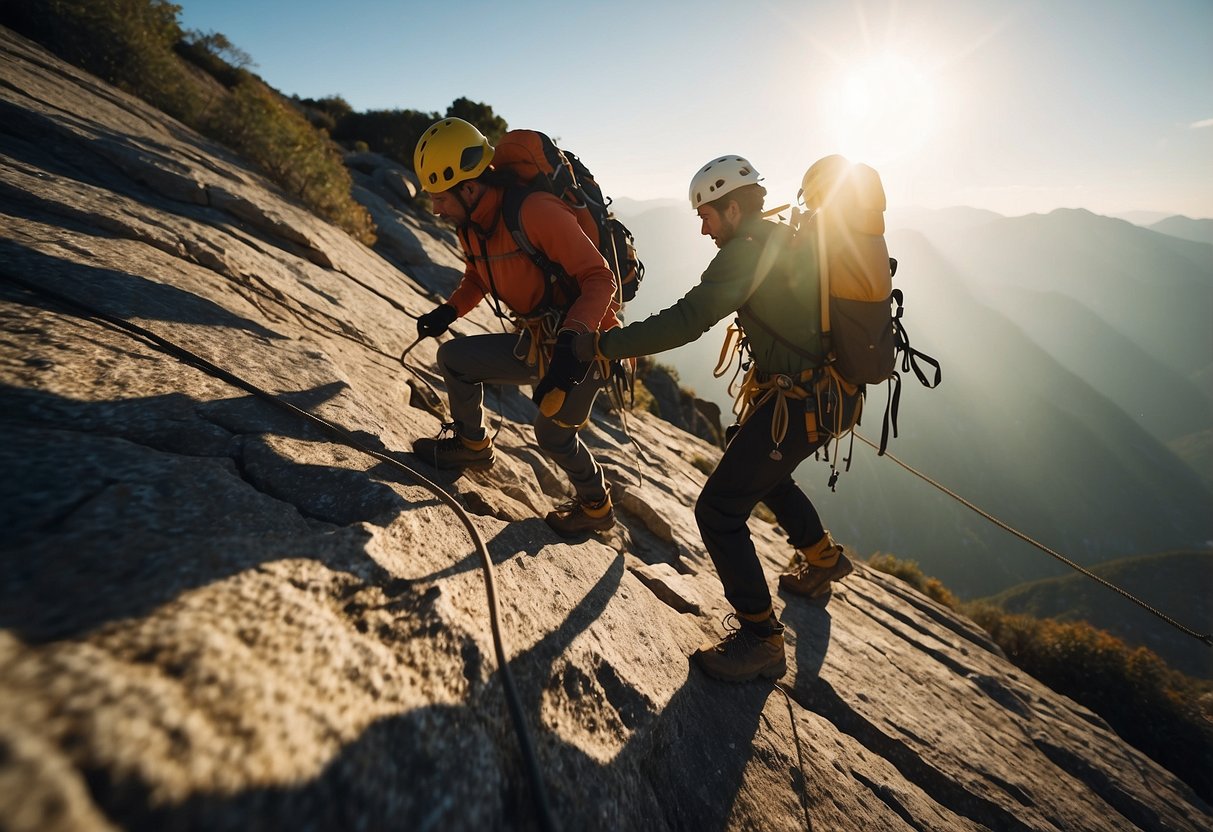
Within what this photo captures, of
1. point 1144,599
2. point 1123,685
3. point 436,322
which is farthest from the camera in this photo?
point 1144,599

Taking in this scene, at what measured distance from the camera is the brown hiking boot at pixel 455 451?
13.3ft

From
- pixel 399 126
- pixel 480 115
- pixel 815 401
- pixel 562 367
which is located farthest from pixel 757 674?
pixel 399 126

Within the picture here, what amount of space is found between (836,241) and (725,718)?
3.32 metres

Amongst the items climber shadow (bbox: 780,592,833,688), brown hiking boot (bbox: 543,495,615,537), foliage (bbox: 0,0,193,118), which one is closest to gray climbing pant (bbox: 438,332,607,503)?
brown hiking boot (bbox: 543,495,615,537)

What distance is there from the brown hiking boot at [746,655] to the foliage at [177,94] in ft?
41.1

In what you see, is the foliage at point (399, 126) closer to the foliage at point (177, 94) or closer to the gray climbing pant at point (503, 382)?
the foliage at point (177, 94)

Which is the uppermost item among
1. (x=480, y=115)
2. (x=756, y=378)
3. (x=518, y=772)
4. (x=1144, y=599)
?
(x=1144, y=599)

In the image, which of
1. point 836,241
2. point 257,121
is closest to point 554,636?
point 836,241

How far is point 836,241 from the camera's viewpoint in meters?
3.29

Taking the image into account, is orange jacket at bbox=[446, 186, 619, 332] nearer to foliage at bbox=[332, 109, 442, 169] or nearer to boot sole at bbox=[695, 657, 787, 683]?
boot sole at bbox=[695, 657, 787, 683]

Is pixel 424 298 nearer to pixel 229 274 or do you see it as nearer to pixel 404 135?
pixel 229 274

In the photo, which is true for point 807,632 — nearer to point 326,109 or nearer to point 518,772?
point 518,772

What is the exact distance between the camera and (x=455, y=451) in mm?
4211

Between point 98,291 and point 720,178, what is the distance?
4580mm
